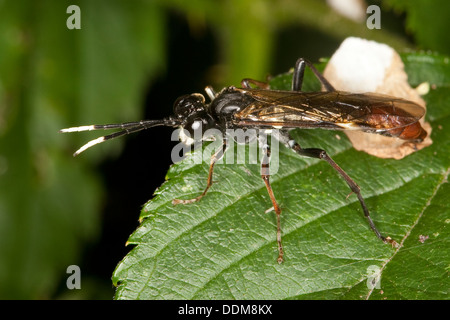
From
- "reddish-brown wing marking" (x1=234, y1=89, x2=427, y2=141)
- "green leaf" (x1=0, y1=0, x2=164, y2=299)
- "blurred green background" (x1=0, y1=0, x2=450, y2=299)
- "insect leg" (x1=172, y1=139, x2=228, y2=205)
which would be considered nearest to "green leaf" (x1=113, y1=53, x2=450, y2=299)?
"insect leg" (x1=172, y1=139, x2=228, y2=205)

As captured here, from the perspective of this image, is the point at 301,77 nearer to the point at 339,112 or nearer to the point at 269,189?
the point at 339,112

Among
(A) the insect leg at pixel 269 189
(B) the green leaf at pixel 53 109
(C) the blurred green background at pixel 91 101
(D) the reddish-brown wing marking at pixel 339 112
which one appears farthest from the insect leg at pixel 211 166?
(B) the green leaf at pixel 53 109

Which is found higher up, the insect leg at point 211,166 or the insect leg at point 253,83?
the insect leg at point 253,83

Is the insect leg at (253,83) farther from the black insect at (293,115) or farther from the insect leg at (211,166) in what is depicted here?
the insect leg at (211,166)

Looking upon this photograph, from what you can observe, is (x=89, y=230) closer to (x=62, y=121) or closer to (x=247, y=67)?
(x=62, y=121)

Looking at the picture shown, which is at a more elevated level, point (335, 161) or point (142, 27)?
point (142, 27)

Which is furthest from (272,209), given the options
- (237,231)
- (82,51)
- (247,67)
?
(82,51)
